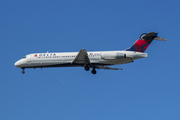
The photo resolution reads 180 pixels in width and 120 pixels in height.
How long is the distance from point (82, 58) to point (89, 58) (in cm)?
123

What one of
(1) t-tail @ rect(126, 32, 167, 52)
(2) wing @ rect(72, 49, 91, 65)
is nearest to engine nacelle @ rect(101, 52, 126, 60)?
(2) wing @ rect(72, 49, 91, 65)

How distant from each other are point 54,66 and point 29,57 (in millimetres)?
4324

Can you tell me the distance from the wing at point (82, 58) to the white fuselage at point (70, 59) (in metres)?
0.56

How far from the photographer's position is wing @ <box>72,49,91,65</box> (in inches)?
Result: 1615

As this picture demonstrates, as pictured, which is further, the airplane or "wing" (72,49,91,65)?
"wing" (72,49,91,65)

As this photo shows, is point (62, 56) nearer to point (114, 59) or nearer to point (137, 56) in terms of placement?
point (114, 59)

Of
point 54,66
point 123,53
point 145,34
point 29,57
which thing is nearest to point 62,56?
point 54,66

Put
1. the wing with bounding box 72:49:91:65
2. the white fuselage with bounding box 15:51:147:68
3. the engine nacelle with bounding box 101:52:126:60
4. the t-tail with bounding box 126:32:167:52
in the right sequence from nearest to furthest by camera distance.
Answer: the engine nacelle with bounding box 101:52:126:60 → the white fuselage with bounding box 15:51:147:68 → the wing with bounding box 72:49:91:65 → the t-tail with bounding box 126:32:167:52

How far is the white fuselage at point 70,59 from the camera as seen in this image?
40.8 m

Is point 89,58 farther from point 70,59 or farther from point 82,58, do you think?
point 70,59

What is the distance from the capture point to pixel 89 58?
42906 mm

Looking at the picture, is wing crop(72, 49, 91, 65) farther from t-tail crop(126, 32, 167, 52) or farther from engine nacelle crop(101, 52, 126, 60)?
t-tail crop(126, 32, 167, 52)

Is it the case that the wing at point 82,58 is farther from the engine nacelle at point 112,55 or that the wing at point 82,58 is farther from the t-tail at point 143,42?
the t-tail at point 143,42

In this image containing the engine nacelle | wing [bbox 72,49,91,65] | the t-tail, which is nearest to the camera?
the engine nacelle
